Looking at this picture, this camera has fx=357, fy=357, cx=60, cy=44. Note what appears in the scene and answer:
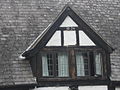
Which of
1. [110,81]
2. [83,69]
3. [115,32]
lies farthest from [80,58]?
[115,32]

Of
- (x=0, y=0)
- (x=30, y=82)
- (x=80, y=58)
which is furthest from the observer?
(x=0, y=0)

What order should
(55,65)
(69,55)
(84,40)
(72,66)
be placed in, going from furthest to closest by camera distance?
(84,40), (69,55), (72,66), (55,65)

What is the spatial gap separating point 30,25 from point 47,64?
8.47ft

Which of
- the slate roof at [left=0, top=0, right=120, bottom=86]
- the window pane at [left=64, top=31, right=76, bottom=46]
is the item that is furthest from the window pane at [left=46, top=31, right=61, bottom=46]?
the slate roof at [left=0, top=0, right=120, bottom=86]

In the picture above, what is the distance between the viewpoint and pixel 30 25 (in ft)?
54.3

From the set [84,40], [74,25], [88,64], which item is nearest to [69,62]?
[88,64]

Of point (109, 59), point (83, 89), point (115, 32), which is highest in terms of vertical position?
point (115, 32)

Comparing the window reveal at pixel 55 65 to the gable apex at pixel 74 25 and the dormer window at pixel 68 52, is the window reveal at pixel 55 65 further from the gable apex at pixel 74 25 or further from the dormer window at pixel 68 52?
the gable apex at pixel 74 25

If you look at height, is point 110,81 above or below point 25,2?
below

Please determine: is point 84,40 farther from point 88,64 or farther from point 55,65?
point 55,65

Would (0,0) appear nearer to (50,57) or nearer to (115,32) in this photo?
(50,57)

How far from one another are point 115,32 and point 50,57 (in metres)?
3.88

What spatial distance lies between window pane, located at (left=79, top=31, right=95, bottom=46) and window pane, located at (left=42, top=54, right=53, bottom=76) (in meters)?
1.44

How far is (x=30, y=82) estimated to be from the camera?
14234 millimetres
